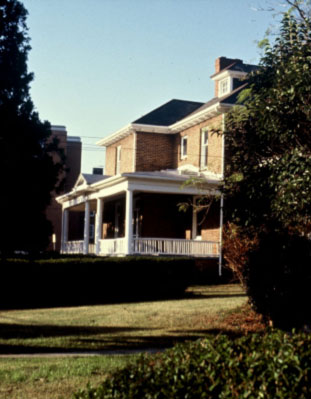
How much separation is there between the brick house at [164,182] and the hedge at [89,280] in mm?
5024

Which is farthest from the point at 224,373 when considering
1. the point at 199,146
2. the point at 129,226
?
the point at 199,146

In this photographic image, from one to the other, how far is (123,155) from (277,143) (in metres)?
22.0

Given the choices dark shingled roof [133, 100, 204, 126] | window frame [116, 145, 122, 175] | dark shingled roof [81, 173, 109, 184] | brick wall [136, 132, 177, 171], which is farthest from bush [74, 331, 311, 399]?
window frame [116, 145, 122, 175]

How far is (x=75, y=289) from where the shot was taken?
18938mm

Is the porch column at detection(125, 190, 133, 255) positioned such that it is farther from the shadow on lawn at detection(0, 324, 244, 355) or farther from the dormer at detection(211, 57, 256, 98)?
the shadow on lawn at detection(0, 324, 244, 355)

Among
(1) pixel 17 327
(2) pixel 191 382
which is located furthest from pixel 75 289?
(2) pixel 191 382

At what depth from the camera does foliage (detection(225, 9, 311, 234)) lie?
10.5 metres

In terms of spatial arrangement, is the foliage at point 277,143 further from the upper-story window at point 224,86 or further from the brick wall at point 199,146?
the upper-story window at point 224,86

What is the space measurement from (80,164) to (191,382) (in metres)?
45.5

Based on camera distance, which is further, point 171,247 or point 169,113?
point 169,113

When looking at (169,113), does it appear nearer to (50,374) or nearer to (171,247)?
(171,247)

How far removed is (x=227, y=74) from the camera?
29734 millimetres

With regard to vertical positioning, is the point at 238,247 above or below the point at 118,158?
below

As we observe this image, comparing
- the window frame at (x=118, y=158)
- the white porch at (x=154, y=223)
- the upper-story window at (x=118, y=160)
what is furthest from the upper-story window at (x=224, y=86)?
the upper-story window at (x=118, y=160)
